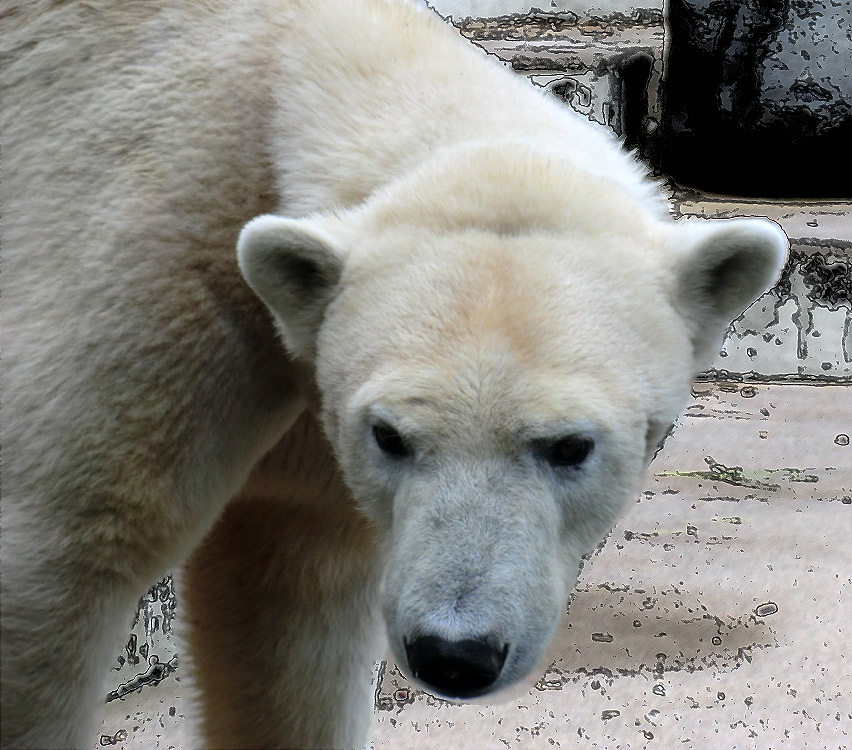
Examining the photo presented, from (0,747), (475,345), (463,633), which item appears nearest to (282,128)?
(475,345)

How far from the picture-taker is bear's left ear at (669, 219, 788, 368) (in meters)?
1.81

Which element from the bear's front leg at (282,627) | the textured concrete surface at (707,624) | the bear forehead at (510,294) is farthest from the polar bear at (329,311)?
the textured concrete surface at (707,624)

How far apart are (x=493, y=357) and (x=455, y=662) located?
394 millimetres

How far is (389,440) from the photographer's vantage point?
69.2 inches

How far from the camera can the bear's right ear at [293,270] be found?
1.79m

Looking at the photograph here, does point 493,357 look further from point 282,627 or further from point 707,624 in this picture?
point 707,624

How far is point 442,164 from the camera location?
1904 millimetres

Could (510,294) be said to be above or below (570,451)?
above

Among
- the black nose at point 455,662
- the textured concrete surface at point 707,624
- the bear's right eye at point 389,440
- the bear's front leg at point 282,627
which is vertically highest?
the bear's right eye at point 389,440

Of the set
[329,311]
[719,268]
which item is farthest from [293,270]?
[719,268]

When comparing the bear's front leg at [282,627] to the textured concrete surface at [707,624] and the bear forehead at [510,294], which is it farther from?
the bear forehead at [510,294]

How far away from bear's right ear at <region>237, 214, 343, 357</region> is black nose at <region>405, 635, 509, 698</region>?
53 cm

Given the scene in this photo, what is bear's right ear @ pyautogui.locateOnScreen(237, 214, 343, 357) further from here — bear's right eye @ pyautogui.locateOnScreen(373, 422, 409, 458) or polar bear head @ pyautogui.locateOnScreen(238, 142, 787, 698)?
bear's right eye @ pyautogui.locateOnScreen(373, 422, 409, 458)

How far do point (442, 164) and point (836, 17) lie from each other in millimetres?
5402
